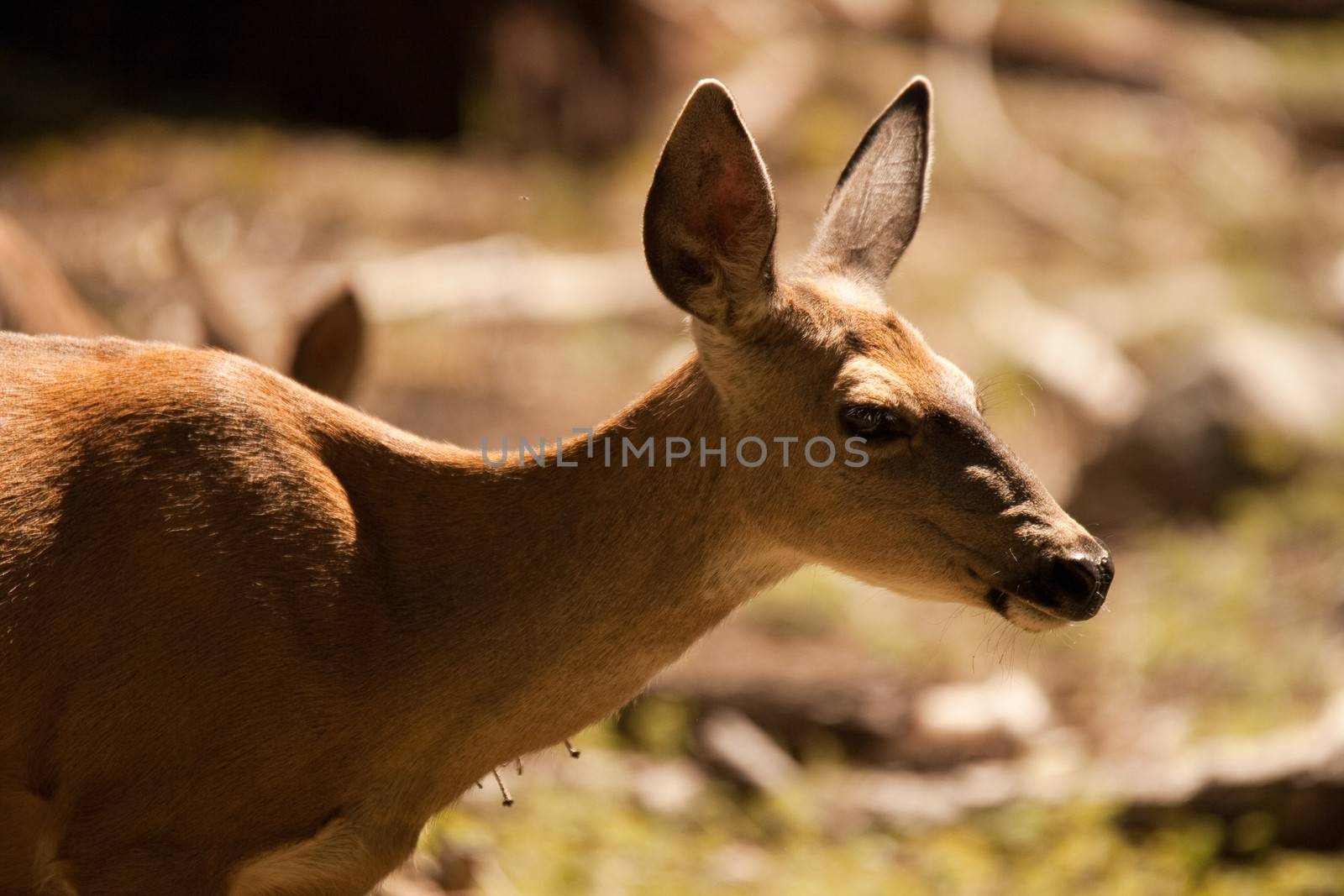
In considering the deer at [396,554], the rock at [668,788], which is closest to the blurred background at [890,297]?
the rock at [668,788]

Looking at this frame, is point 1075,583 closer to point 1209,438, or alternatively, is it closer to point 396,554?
point 396,554

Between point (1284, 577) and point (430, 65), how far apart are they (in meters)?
8.09

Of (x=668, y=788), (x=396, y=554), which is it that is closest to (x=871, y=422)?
(x=396, y=554)

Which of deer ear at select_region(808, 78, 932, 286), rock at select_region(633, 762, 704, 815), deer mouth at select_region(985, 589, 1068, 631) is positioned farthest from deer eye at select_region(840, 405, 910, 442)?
rock at select_region(633, 762, 704, 815)

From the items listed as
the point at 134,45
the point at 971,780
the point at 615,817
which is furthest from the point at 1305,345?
the point at 134,45

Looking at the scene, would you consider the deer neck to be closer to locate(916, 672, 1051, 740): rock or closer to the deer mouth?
the deer mouth

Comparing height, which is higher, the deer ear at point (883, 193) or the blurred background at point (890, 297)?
the deer ear at point (883, 193)

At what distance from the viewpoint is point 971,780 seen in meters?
6.33

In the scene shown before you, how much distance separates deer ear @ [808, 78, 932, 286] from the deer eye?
650 mm

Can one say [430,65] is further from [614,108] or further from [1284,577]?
[1284,577]

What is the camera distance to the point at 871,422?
364 centimetres

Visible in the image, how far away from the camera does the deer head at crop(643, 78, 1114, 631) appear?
11.7 feet

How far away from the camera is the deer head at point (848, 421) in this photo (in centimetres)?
355

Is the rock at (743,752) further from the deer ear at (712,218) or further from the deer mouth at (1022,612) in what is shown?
the deer ear at (712,218)
